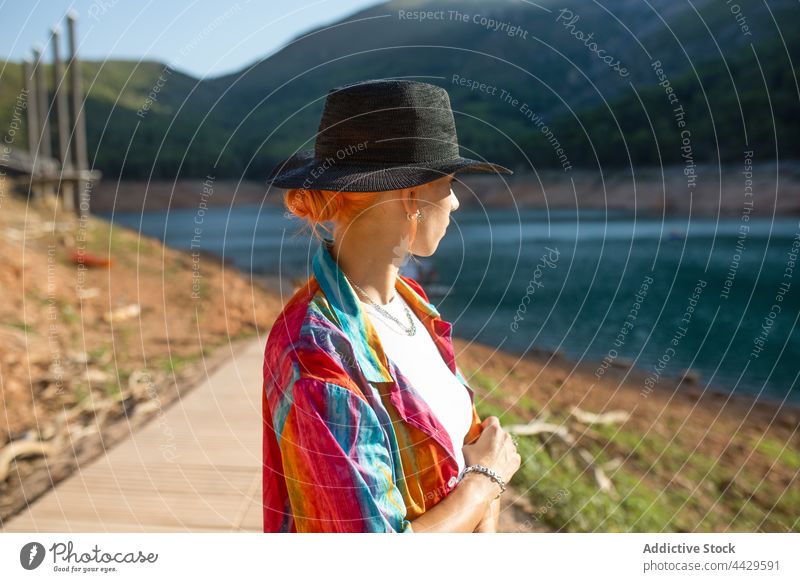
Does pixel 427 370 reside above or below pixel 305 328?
below

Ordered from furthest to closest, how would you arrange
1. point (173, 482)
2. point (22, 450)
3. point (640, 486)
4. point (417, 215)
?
point (640, 486)
point (22, 450)
point (173, 482)
point (417, 215)

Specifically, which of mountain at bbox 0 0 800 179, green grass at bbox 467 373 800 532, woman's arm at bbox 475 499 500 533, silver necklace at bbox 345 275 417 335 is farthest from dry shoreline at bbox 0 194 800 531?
mountain at bbox 0 0 800 179

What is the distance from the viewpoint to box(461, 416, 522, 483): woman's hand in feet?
5.20

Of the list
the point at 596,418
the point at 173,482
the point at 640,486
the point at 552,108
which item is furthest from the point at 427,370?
the point at 552,108

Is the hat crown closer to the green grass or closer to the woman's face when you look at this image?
the woman's face

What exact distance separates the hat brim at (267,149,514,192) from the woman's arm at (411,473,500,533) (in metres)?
0.62

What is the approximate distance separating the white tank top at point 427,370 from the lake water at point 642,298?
10.3 feet

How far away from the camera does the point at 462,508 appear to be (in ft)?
4.86

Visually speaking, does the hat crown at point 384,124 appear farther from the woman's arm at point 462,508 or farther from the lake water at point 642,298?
the lake water at point 642,298

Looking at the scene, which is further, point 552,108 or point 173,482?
point 552,108

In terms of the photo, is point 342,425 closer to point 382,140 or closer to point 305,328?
point 305,328

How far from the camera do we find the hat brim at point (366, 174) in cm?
141

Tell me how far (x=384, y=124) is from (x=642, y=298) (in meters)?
15.9
